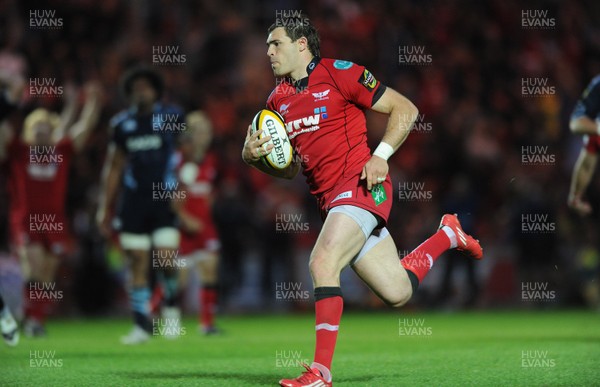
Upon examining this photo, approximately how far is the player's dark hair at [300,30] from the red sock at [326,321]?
68.6 inches

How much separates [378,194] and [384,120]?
11572 mm

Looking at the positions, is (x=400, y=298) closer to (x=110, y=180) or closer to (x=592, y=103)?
(x=592, y=103)

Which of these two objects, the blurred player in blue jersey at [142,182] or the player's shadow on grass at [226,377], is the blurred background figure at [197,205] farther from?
the player's shadow on grass at [226,377]

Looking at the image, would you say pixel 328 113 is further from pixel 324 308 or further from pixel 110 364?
pixel 110 364

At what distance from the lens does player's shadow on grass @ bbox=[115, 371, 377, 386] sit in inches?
249

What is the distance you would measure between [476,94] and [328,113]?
1202 centimetres

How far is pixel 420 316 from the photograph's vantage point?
14.3 metres

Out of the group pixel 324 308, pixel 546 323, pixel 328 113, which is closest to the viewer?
pixel 324 308

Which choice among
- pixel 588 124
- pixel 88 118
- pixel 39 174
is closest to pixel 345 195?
pixel 588 124

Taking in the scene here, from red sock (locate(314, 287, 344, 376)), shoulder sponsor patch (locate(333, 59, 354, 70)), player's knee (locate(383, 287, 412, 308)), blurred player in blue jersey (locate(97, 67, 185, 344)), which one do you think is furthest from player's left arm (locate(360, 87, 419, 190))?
blurred player in blue jersey (locate(97, 67, 185, 344))

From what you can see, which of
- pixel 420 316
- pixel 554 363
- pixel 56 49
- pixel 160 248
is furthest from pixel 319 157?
pixel 56 49

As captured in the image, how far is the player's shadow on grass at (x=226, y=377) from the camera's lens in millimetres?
6312

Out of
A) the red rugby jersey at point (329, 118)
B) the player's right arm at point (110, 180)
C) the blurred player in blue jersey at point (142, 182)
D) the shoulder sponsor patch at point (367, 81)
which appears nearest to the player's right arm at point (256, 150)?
the red rugby jersey at point (329, 118)

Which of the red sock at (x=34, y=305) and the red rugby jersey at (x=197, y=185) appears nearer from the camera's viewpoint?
the red sock at (x=34, y=305)
